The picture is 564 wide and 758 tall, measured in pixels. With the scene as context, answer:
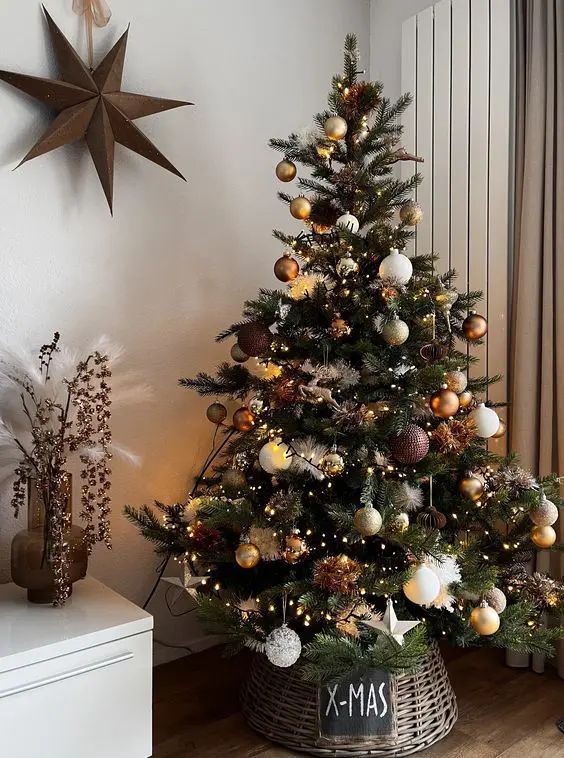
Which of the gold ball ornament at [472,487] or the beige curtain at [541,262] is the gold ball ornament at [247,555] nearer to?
the gold ball ornament at [472,487]

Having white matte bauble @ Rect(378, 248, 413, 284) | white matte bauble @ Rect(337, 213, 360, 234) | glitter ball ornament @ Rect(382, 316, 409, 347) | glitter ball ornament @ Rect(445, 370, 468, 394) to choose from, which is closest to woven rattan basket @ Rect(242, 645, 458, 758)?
glitter ball ornament @ Rect(445, 370, 468, 394)

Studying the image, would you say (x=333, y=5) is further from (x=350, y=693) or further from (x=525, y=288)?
(x=350, y=693)

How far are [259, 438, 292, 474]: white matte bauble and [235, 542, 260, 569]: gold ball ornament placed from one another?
0.63ft

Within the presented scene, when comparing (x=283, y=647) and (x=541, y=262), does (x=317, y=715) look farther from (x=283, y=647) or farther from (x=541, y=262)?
(x=541, y=262)

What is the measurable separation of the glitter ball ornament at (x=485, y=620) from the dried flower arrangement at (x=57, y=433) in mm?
887

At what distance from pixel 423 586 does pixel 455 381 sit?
0.53m

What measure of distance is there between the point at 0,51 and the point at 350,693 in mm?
1886

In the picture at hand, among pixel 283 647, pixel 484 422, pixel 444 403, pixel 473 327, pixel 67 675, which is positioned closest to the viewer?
pixel 67 675

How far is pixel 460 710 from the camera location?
6.34ft

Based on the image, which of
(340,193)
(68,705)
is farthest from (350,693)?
(340,193)

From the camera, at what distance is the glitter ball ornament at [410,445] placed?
1636 mm

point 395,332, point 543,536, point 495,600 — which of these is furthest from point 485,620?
point 395,332

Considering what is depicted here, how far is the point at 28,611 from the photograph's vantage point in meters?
1.62

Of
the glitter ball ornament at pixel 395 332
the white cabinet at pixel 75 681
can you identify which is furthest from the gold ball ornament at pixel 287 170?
the white cabinet at pixel 75 681
